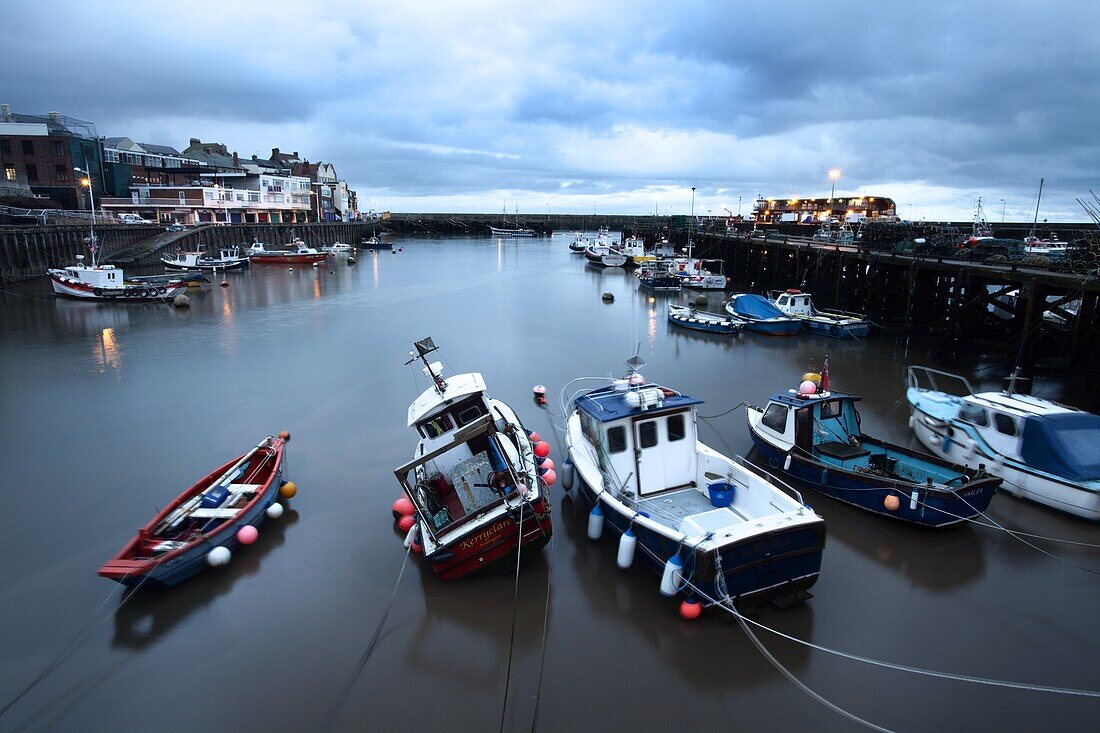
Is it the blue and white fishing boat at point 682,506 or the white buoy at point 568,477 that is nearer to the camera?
the blue and white fishing boat at point 682,506

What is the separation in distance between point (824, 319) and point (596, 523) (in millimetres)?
22334

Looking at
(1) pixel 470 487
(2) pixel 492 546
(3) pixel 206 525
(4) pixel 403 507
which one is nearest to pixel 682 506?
(2) pixel 492 546

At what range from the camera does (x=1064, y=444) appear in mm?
10273

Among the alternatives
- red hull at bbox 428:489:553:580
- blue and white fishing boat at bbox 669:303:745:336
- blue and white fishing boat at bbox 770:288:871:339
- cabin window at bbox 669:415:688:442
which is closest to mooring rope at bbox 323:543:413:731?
red hull at bbox 428:489:553:580

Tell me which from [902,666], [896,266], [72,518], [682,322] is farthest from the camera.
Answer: [682,322]

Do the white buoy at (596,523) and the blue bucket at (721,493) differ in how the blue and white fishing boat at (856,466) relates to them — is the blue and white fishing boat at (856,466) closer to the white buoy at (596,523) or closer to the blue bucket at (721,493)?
the blue bucket at (721,493)

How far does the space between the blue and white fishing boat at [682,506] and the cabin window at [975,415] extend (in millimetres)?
5065

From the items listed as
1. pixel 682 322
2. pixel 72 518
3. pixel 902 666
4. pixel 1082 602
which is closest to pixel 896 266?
pixel 682 322

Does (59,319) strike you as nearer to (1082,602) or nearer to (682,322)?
(682,322)

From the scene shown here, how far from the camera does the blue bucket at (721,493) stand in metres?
9.44

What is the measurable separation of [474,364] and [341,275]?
38.4 m

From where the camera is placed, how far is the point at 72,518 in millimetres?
10906

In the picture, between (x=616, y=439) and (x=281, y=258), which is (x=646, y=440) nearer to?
(x=616, y=439)

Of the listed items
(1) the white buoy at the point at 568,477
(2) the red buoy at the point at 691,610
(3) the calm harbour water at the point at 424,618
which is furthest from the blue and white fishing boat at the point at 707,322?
(2) the red buoy at the point at 691,610
